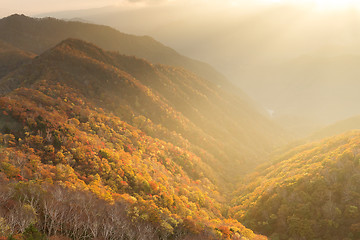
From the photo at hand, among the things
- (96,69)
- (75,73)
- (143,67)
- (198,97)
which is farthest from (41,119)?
(198,97)

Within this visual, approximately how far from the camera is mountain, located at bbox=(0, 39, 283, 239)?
30.5 metres

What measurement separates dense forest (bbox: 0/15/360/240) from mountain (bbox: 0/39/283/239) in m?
0.27

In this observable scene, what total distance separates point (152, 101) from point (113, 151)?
5153 cm

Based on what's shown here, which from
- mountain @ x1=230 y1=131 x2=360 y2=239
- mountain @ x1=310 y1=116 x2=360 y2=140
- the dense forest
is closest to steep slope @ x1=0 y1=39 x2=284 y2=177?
the dense forest

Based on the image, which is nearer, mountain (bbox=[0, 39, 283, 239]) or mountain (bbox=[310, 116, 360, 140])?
mountain (bbox=[0, 39, 283, 239])

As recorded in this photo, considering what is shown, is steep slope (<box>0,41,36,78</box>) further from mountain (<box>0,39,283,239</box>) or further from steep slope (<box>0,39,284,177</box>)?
mountain (<box>0,39,283,239</box>)

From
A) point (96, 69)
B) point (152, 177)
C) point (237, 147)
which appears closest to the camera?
point (152, 177)

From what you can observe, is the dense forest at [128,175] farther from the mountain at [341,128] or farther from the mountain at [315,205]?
the mountain at [341,128]

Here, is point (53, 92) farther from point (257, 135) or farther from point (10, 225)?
point (257, 135)

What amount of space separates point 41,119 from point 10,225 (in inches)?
1387

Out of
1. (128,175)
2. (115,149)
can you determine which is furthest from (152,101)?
(128,175)

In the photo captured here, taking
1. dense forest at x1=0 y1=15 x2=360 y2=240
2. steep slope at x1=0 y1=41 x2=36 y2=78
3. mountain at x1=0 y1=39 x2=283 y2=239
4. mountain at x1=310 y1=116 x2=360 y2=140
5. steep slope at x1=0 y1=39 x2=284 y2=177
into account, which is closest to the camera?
dense forest at x1=0 y1=15 x2=360 y2=240

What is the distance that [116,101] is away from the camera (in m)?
92.8

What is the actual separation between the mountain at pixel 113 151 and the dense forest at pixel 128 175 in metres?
0.27
